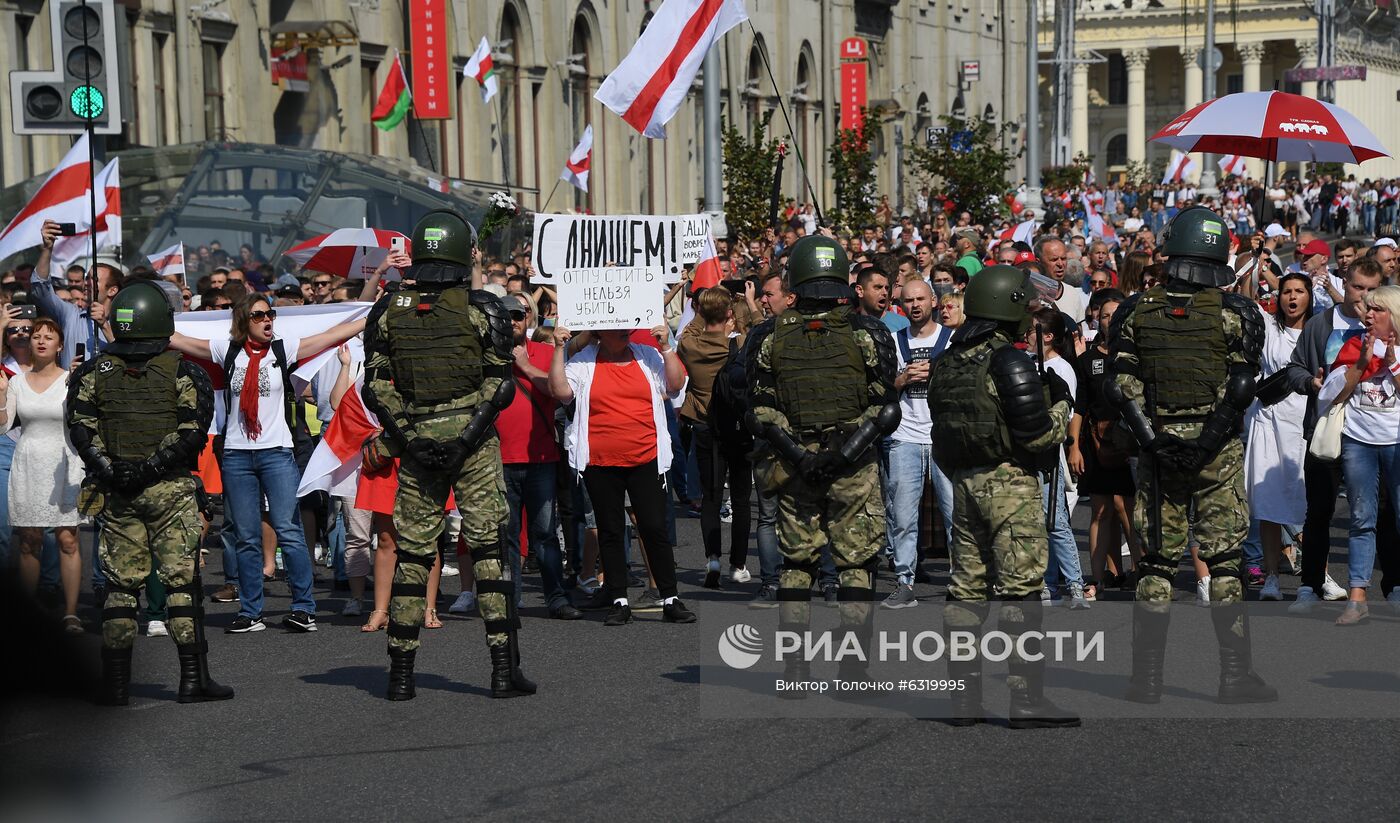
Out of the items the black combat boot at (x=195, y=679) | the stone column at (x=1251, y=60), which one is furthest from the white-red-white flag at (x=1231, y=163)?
the stone column at (x=1251, y=60)

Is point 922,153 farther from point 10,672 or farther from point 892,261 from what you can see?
point 10,672

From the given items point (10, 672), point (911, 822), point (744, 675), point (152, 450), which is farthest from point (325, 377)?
point (10, 672)

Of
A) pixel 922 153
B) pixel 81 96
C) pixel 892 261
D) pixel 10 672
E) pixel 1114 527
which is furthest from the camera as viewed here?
pixel 922 153

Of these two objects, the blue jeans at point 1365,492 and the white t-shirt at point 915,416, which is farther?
the white t-shirt at point 915,416

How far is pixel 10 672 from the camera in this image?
7.72 feet

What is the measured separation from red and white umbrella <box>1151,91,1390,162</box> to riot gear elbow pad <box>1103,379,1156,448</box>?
423 cm

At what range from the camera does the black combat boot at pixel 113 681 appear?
266cm

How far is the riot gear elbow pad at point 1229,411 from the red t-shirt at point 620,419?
3242mm

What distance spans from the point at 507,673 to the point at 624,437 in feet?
6.81

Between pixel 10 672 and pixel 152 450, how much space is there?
6112 mm

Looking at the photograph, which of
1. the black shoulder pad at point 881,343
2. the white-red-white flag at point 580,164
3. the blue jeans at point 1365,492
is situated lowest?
the blue jeans at point 1365,492

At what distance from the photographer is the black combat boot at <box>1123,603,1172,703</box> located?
7.55m

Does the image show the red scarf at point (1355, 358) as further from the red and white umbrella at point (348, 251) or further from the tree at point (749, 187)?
the tree at point (749, 187)

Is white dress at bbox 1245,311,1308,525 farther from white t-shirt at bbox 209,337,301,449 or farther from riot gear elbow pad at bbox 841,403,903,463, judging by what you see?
white t-shirt at bbox 209,337,301,449
